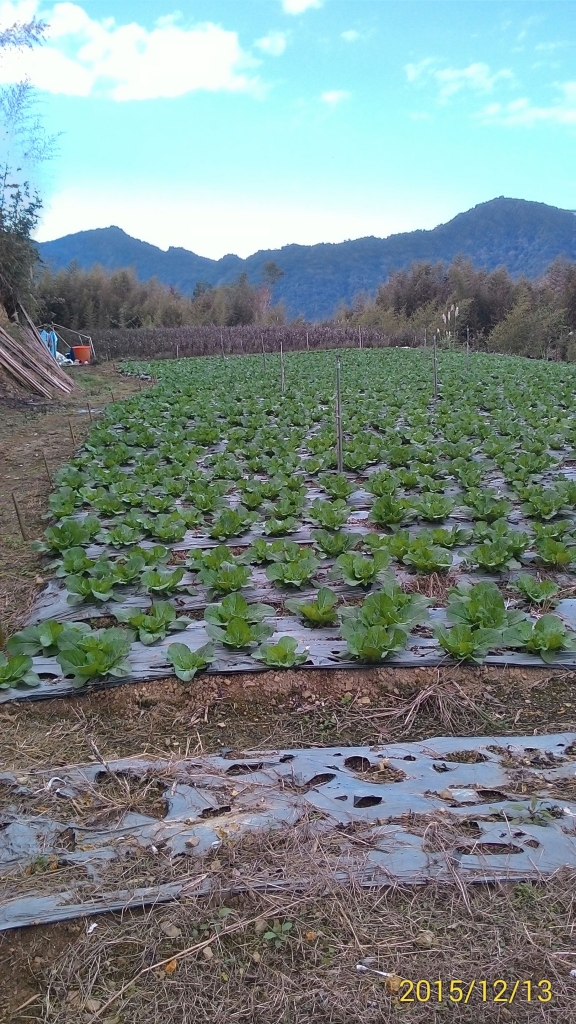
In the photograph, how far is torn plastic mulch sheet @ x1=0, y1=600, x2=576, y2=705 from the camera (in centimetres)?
308

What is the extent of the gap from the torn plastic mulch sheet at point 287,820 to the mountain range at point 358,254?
90621 mm

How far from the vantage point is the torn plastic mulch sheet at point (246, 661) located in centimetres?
308

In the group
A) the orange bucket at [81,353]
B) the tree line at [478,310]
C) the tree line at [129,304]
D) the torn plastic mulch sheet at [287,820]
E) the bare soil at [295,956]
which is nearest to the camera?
the bare soil at [295,956]

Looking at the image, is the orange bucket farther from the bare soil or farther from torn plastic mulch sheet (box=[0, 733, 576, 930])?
the bare soil

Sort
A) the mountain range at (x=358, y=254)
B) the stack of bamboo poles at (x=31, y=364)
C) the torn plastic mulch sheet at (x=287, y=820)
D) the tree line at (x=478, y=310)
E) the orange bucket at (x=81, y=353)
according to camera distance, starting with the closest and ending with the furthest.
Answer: the torn plastic mulch sheet at (x=287, y=820), the stack of bamboo poles at (x=31, y=364), the orange bucket at (x=81, y=353), the tree line at (x=478, y=310), the mountain range at (x=358, y=254)

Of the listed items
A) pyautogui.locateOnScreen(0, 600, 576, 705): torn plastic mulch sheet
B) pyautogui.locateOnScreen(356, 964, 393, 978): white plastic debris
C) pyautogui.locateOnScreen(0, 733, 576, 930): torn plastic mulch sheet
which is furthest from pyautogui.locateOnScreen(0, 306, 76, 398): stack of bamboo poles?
pyautogui.locateOnScreen(356, 964, 393, 978): white plastic debris

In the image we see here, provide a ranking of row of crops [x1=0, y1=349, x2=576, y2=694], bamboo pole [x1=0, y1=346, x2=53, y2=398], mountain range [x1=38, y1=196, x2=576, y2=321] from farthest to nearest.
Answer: mountain range [x1=38, y1=196, x2=576, y2=321], bamboo pole [x1=0, y1=346, x2=53, y2=398], row of crops [x1=0, y1=349, x2=576, y2=694]

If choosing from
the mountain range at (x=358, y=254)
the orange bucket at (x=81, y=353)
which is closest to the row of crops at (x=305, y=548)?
the orange bucket at (x=81, y=353)

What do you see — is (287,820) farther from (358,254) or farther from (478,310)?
(358,254)

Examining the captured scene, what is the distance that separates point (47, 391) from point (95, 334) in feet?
58.3

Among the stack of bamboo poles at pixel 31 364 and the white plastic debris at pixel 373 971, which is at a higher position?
the stack of bamboo poles at pixel 31 364

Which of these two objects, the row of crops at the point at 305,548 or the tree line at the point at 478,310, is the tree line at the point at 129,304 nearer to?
the tree line at the point at 478,310

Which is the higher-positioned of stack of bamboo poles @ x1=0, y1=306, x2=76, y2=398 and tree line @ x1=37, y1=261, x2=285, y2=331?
tree line @ x1=37, y1=261, x2=285, y2=331

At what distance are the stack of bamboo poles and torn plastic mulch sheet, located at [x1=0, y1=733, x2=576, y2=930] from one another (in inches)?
507
